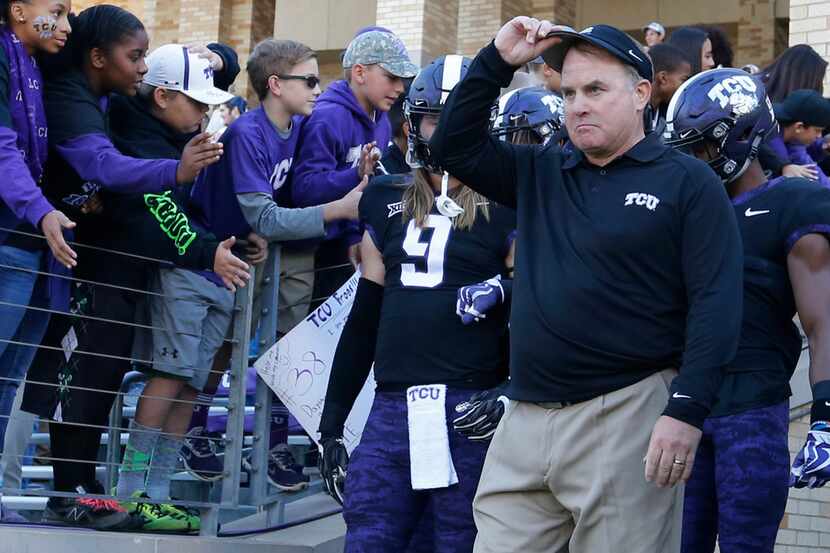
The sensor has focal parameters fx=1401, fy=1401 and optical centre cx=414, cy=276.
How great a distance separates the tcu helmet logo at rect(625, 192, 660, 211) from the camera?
387 centimetres

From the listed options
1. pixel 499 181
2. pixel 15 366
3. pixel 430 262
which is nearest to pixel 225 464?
pixel 15 366

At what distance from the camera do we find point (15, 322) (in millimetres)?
5793

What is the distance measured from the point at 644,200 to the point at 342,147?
3.23 metres

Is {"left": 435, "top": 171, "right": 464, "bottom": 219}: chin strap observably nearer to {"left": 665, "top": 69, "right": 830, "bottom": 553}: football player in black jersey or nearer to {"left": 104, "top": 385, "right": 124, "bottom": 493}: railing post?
{"left": 665, "top": 69, "right": 830, "bottom": 553}: football player in black jersey

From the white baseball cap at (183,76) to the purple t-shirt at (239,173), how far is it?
7.1 inches

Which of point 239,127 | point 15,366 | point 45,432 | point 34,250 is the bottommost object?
point 45,432

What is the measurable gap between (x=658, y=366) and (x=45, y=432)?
4765 millimetres

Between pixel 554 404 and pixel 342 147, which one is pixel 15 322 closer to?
pixel 342 147

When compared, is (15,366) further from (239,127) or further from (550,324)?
(550,324)

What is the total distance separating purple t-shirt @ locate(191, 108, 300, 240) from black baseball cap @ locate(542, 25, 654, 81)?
2.55 meters

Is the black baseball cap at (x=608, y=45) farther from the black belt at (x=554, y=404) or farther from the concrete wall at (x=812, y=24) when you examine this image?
the concrete wall at (x=812, y=24)

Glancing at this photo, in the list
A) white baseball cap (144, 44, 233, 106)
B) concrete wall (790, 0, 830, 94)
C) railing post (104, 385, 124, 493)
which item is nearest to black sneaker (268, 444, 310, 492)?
railing post (104, 385, 124, 493)

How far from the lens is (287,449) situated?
662cm

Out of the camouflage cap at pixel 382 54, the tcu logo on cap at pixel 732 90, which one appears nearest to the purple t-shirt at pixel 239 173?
the camouflage cap at pixel 382 54
